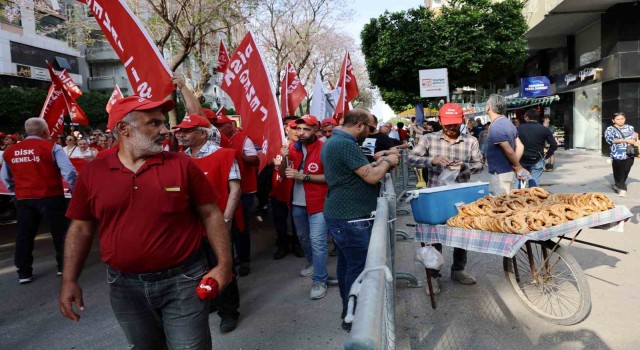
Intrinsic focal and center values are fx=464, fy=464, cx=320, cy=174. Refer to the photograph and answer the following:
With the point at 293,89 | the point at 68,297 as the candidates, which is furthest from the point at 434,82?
the point at 68,297

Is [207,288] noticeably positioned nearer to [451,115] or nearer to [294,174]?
[294,174]

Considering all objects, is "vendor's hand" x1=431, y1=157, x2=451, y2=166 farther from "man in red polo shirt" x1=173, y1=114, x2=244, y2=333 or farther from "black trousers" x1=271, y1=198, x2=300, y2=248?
"black trousers" x1=271, y1=198, x2=300, y2=248

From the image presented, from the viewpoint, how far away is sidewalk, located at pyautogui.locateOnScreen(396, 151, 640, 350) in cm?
344

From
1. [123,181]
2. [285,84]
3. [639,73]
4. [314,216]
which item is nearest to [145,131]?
[123,181]

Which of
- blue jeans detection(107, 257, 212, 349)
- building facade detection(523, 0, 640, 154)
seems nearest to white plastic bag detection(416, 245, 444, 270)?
blue jeans detection(107, 257, 212, 349)

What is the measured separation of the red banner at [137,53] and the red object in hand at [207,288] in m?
2.25

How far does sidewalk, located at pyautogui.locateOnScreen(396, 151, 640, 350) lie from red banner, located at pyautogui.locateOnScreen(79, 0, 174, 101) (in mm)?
2904

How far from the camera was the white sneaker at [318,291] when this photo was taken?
4.62 metres

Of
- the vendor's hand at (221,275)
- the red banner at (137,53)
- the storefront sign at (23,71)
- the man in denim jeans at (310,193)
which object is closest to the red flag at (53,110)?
the red banner at (137,53)

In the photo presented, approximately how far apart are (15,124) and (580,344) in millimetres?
32253

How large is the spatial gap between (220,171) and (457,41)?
57.5 feet

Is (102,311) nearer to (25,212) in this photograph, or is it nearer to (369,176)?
(25,212)

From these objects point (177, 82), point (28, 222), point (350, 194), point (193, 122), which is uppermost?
point (177, 82)

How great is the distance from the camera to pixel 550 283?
3873 millimetres
